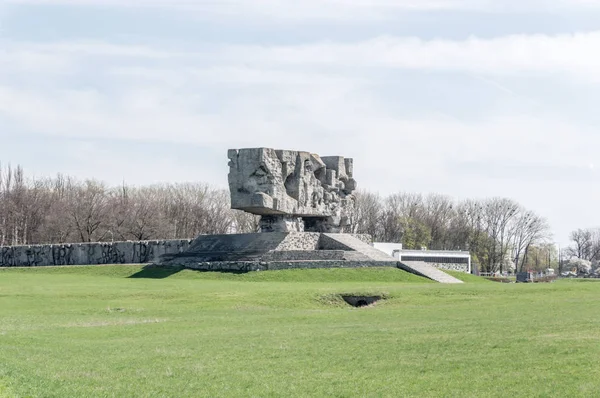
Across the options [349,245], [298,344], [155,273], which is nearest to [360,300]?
[298,344]

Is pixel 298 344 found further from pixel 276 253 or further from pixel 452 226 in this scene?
pixel 452 226

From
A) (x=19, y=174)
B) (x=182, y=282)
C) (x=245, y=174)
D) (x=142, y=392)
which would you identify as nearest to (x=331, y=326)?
(x=142, y=392)

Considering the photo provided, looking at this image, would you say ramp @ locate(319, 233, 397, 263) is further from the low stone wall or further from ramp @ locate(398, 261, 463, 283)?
the low stone wall

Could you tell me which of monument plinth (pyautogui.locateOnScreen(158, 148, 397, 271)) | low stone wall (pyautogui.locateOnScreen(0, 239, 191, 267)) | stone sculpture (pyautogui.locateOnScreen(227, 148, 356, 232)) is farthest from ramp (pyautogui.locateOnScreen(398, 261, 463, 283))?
low stone wall (pyautogui.locateOnScreen(0, 239, 191, 267))

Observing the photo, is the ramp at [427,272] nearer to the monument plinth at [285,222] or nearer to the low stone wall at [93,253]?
the monument plinth at [285,222]

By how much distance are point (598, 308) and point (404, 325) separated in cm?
729

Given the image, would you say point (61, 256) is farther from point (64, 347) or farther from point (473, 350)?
point (473, 350)

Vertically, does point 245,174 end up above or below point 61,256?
above

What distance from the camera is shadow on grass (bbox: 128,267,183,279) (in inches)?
1962

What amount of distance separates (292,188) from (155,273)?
1011cm

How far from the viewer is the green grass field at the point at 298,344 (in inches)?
574

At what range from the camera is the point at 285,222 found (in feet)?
177

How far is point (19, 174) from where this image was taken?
96.2 m

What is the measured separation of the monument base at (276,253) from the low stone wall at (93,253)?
18.1 ft
